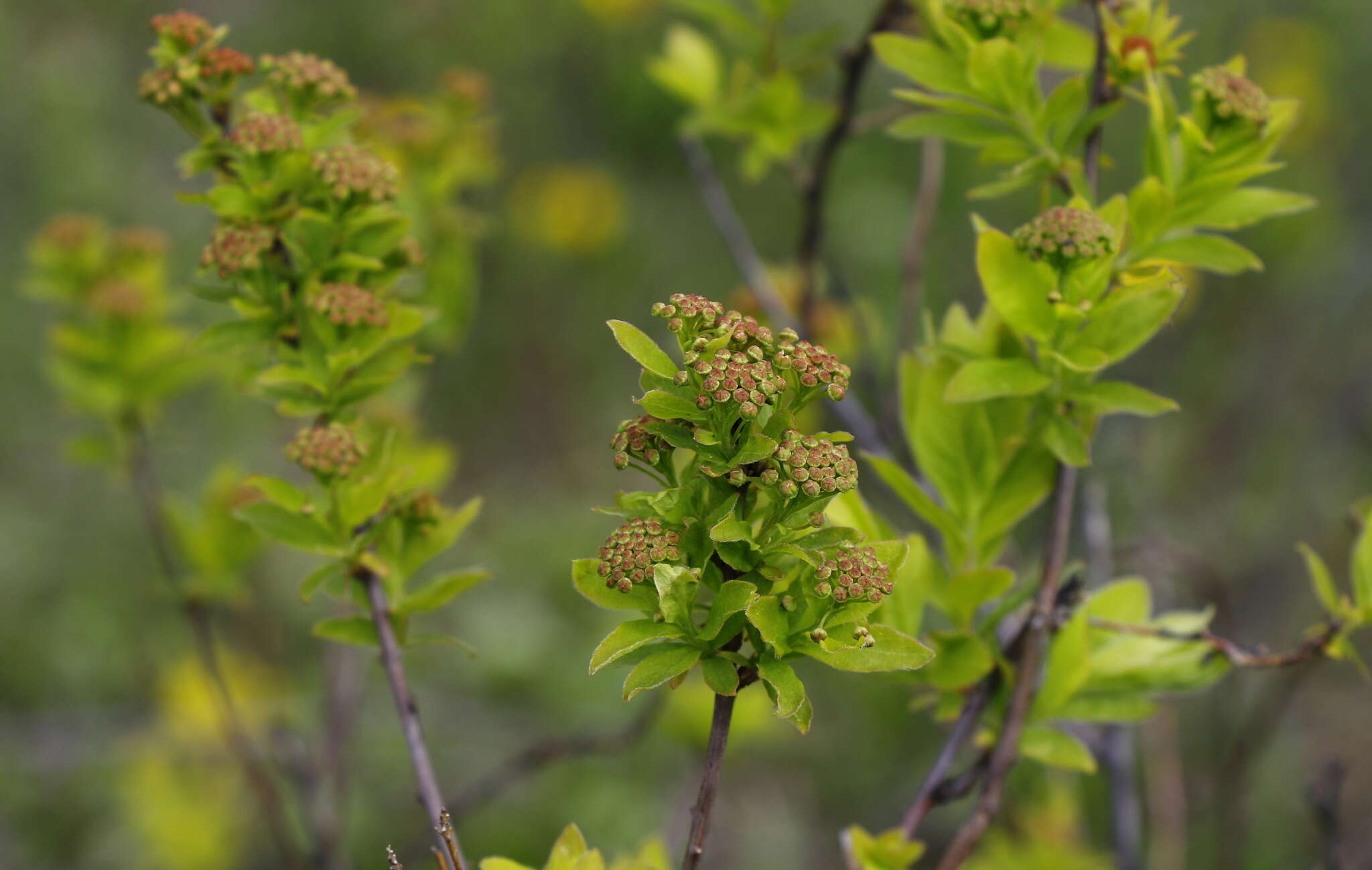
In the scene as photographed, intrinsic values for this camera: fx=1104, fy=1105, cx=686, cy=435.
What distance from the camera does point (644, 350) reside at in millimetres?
841

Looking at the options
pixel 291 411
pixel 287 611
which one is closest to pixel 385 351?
pixel 291 411

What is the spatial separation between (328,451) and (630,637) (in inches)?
15.4

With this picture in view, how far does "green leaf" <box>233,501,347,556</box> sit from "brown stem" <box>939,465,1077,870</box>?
2.28 ft

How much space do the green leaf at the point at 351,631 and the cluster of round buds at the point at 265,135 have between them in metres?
0.48

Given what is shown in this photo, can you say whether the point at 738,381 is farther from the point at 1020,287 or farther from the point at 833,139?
the point at 833,139

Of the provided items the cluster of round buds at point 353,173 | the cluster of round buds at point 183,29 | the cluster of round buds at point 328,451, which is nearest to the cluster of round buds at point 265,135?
the cluster of round buds at point 353,173

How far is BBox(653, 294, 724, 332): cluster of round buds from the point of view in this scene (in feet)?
2.74

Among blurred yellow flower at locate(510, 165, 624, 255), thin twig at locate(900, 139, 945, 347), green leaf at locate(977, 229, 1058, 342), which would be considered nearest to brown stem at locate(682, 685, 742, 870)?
green leaf at locate(977, 229, 1058, 342)

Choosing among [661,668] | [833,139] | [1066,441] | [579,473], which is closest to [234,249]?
[661,668]

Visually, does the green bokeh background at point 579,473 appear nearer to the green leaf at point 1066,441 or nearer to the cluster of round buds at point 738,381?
the green leaf at point 1066,441

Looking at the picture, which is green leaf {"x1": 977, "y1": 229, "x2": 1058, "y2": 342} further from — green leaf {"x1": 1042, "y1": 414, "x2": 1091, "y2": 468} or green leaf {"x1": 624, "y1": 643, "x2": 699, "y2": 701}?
green leaf {"x1": 624, "y1": 643, "x2": 699, "y2": 701}

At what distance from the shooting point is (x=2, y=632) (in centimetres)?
376

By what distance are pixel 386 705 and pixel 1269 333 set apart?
3496mm

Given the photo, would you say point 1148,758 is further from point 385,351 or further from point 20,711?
point 20,711
